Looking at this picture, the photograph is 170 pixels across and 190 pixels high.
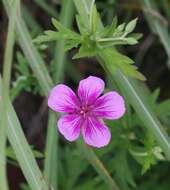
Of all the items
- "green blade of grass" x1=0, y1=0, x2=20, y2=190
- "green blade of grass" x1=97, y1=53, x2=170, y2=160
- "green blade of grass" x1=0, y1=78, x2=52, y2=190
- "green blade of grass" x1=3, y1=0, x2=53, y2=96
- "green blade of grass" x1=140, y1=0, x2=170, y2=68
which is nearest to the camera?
"green blade of grass" x1=0, y1=0, x2=20, y2=190

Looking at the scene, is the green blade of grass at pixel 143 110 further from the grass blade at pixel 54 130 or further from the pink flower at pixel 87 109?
the grass blade at pixel 54 130

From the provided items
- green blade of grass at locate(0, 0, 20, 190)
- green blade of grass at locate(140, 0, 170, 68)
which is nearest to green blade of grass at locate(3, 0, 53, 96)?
green blade of grass at locate(0, 0, 20, 190)

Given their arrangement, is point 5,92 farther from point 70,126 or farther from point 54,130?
point 54,130

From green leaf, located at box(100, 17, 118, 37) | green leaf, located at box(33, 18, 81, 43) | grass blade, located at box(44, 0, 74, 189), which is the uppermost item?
green leaf, located at box(33, 18, 81, 43)

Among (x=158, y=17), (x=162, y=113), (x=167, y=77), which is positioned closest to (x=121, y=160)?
(x=162, y=113)

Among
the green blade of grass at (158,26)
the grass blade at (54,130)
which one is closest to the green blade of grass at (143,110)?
the grass blade at (54,130)

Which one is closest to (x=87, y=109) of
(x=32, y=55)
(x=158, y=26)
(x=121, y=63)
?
(x=121, y=63)

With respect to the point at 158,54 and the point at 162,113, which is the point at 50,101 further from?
the point at 158,54

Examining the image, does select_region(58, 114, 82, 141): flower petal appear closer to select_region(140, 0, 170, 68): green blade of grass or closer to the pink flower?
the pink flower
